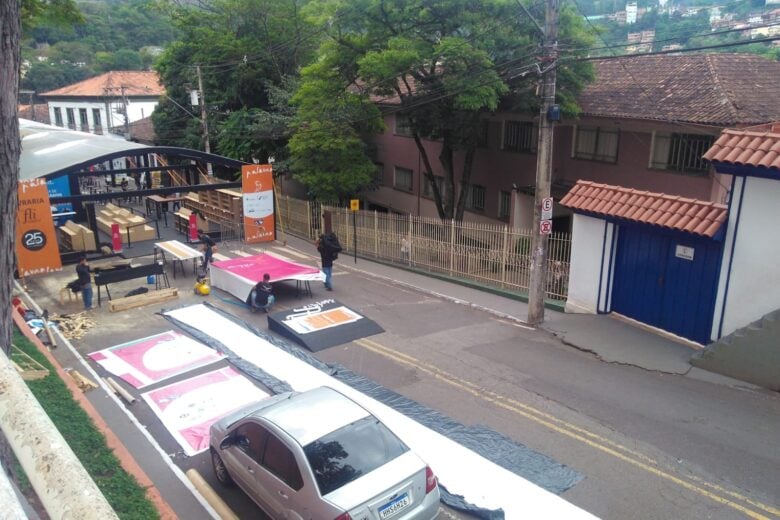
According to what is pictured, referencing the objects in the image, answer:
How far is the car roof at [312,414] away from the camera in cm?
697

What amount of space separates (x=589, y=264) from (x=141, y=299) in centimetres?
1224

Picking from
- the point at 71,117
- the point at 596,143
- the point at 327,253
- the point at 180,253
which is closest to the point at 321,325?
the point at 327,253

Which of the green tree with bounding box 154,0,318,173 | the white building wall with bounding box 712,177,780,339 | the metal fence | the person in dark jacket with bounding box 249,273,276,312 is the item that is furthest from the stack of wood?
the green tree with bounding box 154,0,318,173

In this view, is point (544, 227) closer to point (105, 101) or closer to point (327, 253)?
point (327, 253)

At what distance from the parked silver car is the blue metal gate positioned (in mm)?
8191

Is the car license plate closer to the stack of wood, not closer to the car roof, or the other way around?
the car roof

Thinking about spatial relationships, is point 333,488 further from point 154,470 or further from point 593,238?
point 593,238

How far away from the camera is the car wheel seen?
26.5ft

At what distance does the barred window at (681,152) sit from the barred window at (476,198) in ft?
31.6

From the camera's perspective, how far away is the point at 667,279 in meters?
13.0

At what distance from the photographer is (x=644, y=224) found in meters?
12.9

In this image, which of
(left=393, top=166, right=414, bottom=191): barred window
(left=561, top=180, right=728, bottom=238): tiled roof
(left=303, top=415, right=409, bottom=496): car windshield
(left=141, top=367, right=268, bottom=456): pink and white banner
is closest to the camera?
(left=303, top=415, right=409, bottom=496): car windshield

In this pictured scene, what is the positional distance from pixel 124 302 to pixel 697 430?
1424 centimetres

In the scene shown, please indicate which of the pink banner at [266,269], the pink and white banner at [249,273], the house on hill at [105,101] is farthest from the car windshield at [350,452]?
the house on hill at [105,101]
